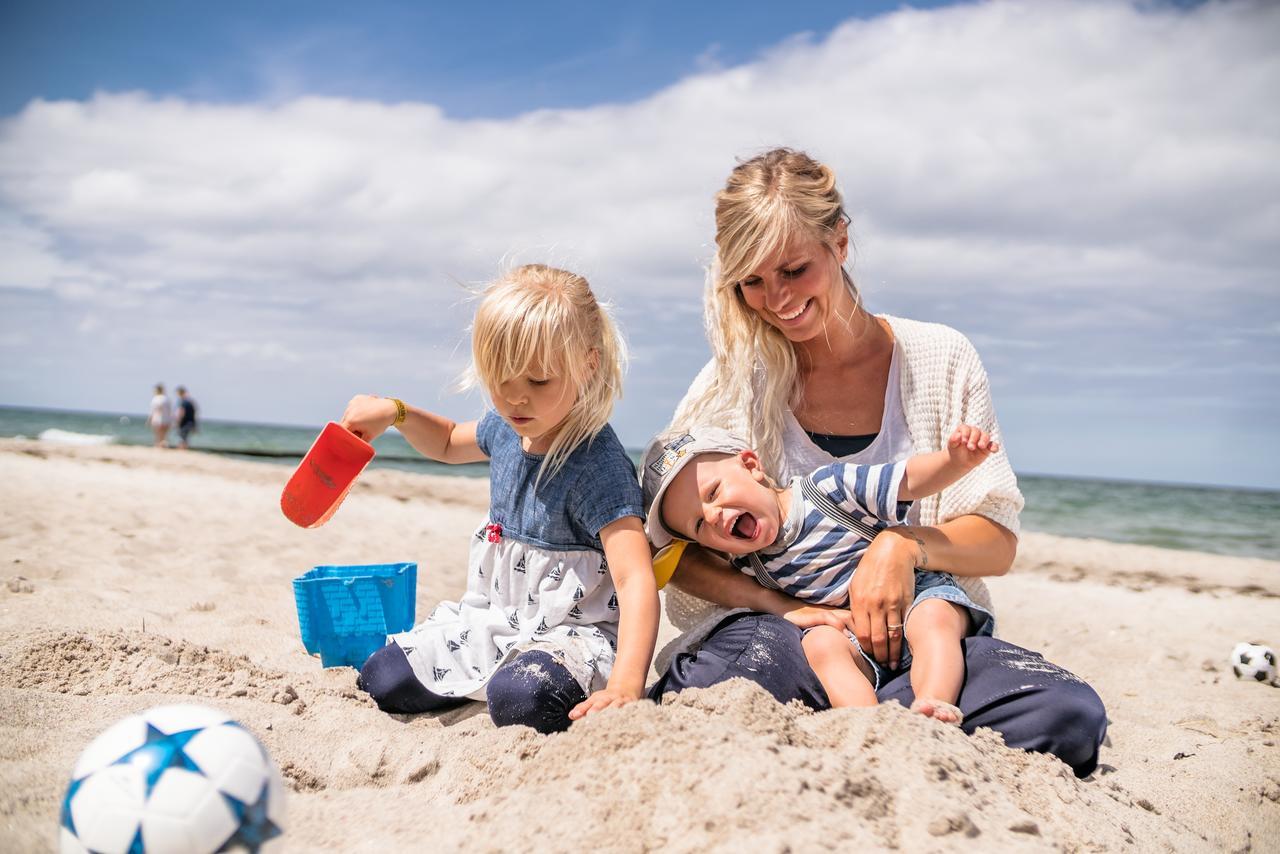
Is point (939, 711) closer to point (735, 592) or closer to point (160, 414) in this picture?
point (735, 592)

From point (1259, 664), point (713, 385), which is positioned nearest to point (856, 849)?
point (713, 385)

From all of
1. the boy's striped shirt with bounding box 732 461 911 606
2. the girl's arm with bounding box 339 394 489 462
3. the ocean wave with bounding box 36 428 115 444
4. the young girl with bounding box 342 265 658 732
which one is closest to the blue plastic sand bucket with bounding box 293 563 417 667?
the young girl with bounding box 342 265 658 732

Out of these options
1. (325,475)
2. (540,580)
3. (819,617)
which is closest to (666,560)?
(540,580)

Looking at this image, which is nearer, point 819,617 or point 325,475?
point 819,617

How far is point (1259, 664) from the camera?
4.02 m

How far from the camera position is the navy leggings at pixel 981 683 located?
2.36 metres

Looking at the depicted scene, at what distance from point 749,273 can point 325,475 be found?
1.55m

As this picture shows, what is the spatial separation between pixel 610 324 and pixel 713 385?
0.61 meters

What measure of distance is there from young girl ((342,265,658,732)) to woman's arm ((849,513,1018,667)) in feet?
2.07

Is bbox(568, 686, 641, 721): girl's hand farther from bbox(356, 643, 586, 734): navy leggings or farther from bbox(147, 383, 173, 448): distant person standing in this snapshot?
bbox(147, 383, 173, 448): distant person standing

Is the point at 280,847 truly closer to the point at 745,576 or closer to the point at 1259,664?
the point at 745,576

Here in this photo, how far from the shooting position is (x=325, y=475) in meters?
2.97

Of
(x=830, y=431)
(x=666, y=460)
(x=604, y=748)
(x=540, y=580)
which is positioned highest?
(x=830, y=431)

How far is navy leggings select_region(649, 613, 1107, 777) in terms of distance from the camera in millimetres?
2363
